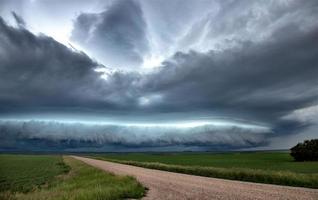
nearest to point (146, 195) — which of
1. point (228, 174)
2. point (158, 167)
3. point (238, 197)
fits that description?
point (238, 197)

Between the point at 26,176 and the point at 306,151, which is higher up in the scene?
the point at 306,151

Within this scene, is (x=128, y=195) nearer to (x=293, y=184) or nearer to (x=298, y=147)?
(x=293, y=184)

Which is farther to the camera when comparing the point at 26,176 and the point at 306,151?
the point at 306,151

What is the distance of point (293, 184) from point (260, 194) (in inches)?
359

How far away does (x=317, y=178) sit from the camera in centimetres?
2811

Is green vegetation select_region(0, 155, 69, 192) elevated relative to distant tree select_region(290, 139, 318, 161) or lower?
lower

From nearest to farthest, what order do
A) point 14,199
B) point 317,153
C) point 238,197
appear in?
point 14,199, point 238,197, point 317,153

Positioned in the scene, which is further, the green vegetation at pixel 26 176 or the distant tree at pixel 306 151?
the distant tree at pixel 306 151

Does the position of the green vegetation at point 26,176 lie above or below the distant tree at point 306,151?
below

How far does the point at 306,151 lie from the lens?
9275 cm

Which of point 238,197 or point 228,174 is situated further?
point 228,174

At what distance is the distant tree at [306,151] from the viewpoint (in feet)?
302

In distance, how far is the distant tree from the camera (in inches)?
3624

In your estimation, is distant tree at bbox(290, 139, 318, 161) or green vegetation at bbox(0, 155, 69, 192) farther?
distant tree at bbox(290, 139, 318, 161)
